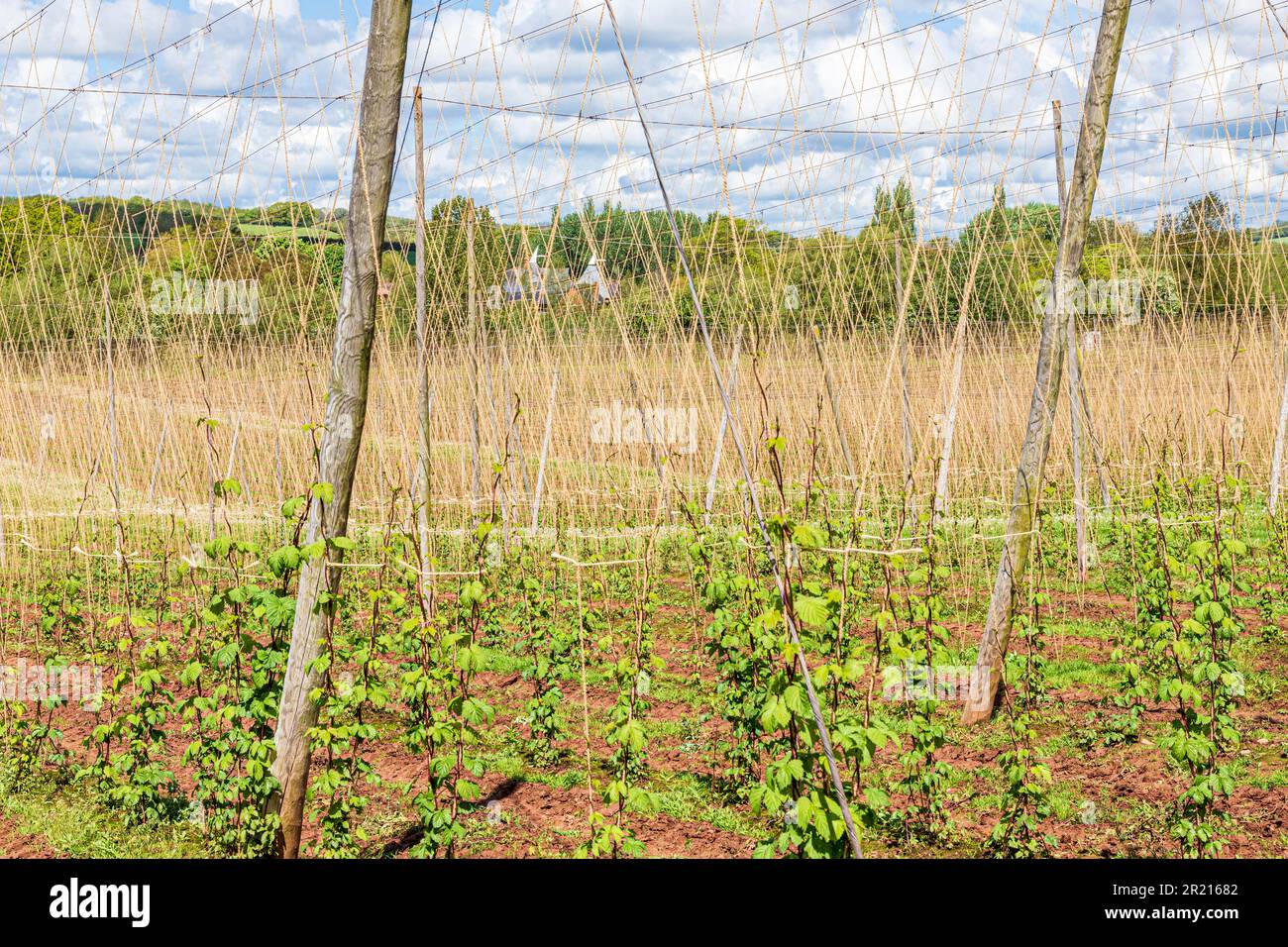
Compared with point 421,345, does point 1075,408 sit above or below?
below

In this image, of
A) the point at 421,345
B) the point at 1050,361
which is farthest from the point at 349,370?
the point at 1050,361

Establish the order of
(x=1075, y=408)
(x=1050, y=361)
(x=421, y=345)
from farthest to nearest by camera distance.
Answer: (x=1075, y=408) → (x=421, y=345) → (x=1050, y=361)

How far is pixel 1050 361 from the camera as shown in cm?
393

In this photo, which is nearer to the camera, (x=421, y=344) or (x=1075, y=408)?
(x=421, y=344)

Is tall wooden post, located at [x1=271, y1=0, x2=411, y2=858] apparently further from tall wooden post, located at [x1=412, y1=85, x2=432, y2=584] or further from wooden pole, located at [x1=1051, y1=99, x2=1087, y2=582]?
wooden pole, located at [x1=1051, y1=99, x2=1087, y2=582]

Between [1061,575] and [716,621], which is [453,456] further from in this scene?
[716,621]

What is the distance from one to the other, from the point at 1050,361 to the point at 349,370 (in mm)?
Answer: 2514

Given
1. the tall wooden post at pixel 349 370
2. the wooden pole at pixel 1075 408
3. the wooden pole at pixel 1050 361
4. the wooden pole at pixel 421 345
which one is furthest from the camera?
the wooden pole at pixel 1075 408

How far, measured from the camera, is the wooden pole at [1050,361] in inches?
149

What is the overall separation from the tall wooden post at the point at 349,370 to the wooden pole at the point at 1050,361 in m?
2.37

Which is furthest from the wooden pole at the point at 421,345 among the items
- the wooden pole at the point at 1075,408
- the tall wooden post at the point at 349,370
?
the wooden pole at the point at 1075,408

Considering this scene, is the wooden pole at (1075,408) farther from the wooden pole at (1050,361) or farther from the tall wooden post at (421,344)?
the tall wooden post at (421,344)

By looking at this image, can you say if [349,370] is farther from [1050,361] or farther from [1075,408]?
[1075,408]

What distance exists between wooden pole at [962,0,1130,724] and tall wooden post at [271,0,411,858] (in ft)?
7.79
